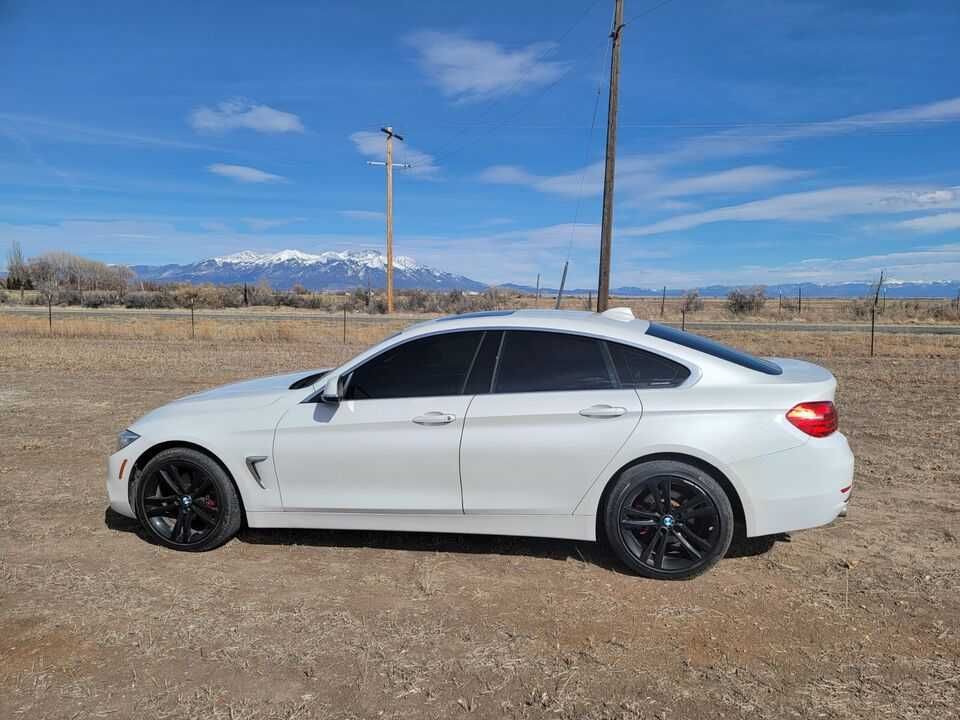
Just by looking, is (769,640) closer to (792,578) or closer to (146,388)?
(792,578)

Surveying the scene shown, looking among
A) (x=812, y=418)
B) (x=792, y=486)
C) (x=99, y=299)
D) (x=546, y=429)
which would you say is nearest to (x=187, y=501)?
(x=546, y=429)

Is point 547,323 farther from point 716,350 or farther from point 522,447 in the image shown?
point 716,350

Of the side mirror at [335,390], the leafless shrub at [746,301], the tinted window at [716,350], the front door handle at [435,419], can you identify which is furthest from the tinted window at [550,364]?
the leafless shrub at [746,301]

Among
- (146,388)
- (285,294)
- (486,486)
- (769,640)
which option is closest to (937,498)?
(769,640)

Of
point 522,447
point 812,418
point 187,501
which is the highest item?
point 812,418

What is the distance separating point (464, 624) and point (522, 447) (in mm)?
1018

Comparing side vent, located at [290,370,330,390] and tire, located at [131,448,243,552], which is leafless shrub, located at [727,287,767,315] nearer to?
side vent, located at [290,370,330,390]

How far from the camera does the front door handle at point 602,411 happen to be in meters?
3.79

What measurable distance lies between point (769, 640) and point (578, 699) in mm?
1115

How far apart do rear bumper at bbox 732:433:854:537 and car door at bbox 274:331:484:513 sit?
1692 millimetres

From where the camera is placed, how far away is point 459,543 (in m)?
4.52

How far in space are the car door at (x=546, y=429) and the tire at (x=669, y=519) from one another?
0.73ft

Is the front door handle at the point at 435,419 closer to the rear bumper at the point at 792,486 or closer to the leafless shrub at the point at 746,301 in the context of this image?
the rear bumper at the point at 792,486

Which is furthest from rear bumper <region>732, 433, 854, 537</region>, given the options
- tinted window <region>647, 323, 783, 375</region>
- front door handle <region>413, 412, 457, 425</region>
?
front door handle <region>413, 412, 457, 425</region>
